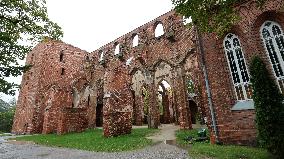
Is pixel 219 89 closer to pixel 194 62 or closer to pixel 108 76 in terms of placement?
pixel 108 76

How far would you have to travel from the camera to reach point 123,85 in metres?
13.1

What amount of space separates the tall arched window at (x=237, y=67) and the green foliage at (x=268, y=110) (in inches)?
77.8

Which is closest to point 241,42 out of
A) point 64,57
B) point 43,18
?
point 43,18

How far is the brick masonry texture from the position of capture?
8391mm

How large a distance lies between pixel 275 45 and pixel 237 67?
5.21 ft

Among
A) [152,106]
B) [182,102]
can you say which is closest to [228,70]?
[182,102]

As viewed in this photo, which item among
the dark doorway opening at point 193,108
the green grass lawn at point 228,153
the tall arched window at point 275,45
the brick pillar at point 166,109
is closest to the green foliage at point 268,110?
the green grass lawn at point 228,153

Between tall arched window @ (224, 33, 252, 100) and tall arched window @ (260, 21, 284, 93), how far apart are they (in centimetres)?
97

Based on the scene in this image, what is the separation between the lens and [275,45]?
812cm

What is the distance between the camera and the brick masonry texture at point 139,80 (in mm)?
8391

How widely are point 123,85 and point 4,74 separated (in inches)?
250

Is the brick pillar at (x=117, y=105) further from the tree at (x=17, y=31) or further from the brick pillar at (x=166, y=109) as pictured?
the brick pillar at (x=166, y=109)

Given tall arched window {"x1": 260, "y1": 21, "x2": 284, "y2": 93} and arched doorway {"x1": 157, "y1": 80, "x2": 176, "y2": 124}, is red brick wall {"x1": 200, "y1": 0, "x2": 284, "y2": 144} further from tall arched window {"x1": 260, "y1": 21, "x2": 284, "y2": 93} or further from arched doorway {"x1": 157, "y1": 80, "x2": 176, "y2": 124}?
arched doorway {"x1": 157, "y1": 80, "x2": 176, "y2": 124}

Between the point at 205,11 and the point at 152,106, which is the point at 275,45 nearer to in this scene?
the point at 205,11
